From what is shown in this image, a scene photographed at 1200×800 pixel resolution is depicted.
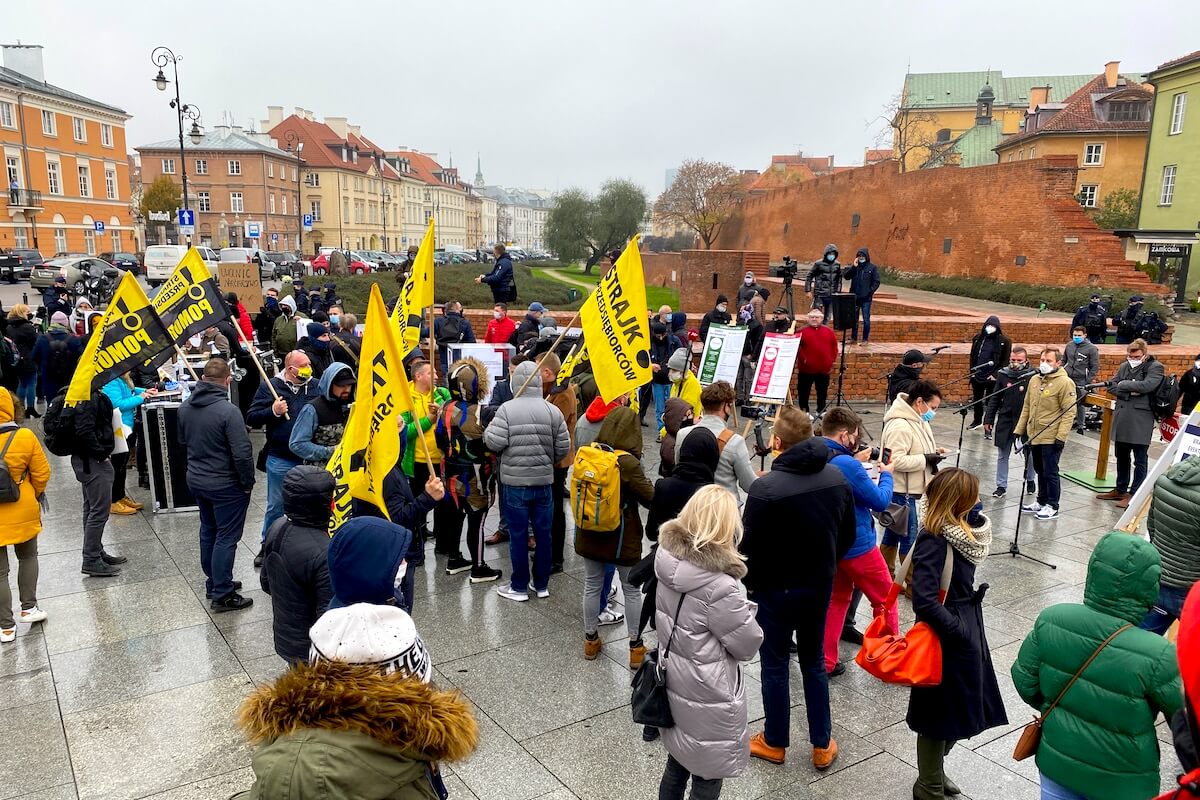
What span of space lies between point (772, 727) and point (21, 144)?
61.5m

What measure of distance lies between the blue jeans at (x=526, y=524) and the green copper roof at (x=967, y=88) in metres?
87.6

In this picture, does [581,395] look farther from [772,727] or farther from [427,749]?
[427,749]

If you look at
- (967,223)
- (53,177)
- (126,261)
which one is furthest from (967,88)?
(53,177)

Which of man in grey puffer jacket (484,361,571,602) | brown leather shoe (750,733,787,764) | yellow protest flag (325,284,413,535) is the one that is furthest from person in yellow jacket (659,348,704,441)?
brown leather shoe (750,733,787,764)

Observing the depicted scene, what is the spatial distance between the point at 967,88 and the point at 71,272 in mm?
81874

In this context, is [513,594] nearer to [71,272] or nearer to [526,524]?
[526,524]

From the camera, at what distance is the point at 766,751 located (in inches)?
166

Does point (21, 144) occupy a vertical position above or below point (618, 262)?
above

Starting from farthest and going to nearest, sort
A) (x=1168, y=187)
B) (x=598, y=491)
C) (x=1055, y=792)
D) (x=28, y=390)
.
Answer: (x=1168, y=187) → (x=28, y=390) → (x=598, y=491) → (x=1055, y=792)

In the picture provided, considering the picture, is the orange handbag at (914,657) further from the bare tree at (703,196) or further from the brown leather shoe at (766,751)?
the bare tree at (703,196)

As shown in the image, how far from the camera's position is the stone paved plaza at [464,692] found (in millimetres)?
4078

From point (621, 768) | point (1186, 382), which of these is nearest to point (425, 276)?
point (621, 768)

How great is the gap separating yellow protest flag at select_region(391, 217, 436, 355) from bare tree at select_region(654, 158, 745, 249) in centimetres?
4899

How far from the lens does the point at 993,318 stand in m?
12.2
